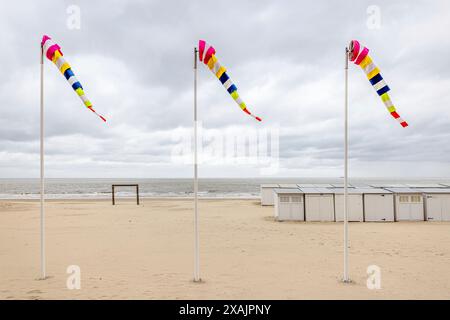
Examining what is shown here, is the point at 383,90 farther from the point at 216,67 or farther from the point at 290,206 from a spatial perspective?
the point at 290,206

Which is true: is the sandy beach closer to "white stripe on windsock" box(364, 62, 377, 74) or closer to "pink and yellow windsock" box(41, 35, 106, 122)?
"pink and yellow windsock" box(41, 35, 106, 122)

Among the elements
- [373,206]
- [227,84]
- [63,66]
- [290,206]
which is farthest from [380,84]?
[373,206]

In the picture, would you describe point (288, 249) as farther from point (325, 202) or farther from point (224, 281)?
point (325, 202)

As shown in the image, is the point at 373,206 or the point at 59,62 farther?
the point at 373,206

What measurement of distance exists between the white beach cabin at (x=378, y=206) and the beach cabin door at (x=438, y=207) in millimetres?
2637

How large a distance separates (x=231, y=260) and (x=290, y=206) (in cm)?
1199

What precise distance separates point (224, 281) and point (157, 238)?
343 inches

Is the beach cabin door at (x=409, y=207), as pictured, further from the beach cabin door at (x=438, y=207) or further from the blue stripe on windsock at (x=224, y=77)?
the blue stripe on windsock at (x=224, y=77)

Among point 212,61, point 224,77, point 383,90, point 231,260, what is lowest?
point 231,260

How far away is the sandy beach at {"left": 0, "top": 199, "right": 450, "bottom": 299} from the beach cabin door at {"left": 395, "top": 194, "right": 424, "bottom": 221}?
1.01m

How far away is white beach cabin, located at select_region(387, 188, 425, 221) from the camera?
24000 millimetres

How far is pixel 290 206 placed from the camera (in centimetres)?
2431

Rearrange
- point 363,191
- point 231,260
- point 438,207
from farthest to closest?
point 363,191 < point 438,207 < point 231,260
